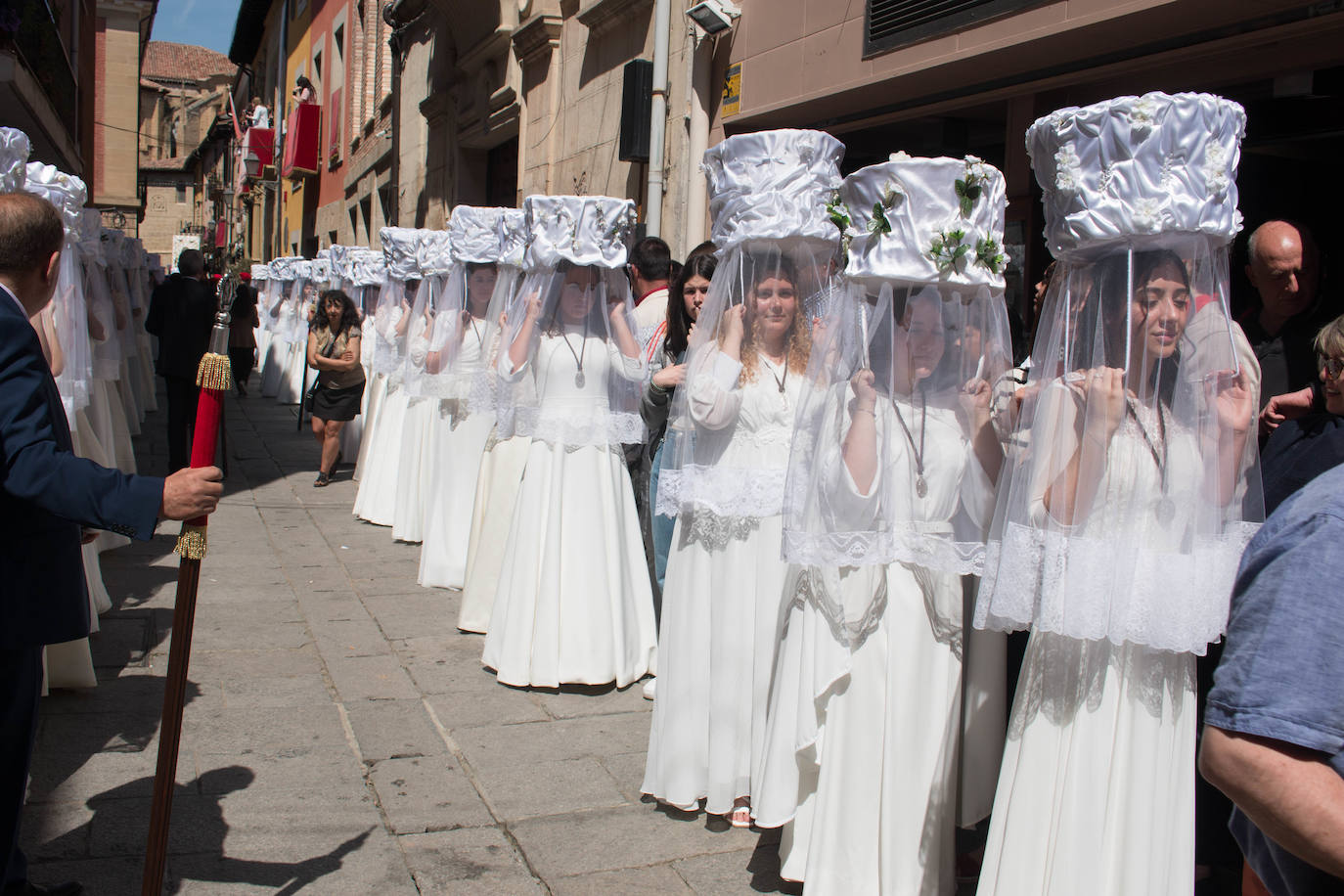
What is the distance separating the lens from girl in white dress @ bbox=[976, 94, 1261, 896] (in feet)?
8.61

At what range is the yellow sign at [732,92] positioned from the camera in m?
9.30

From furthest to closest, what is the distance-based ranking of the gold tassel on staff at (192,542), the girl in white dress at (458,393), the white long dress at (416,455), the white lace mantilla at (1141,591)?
the white long dress at (416,455)
the girl in white dress at (458,393)
the gold tassel on staff at (192,542)
the white lace mantilla at (1141,591)

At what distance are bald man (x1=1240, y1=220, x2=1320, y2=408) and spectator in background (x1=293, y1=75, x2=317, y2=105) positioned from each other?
1212 inches

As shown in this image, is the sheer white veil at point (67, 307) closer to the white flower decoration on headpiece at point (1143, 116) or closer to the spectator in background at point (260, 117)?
the white flower decoration on headpiece at point (1143, 116)

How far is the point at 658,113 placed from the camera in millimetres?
10117

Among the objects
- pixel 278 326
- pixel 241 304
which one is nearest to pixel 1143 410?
pixel 241 304

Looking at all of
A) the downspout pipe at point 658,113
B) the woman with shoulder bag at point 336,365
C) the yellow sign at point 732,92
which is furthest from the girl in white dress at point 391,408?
the yellow sign at point 732,92

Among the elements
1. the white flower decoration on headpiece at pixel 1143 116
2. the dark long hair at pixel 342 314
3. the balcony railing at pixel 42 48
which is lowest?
the dark long hair at pixel 342 314

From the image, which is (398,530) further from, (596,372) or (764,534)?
(764,534)

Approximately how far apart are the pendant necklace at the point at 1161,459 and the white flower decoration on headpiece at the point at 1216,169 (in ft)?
1.65

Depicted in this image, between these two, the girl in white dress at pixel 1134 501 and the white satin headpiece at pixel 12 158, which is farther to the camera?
the white satin headpiece at pixel 12 158

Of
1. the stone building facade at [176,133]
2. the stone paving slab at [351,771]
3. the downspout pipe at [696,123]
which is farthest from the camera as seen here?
the stone building facade at [176,133]

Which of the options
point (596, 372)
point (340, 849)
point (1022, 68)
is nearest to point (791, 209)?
point (596, 372)

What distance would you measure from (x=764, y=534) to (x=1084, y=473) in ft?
4.77
